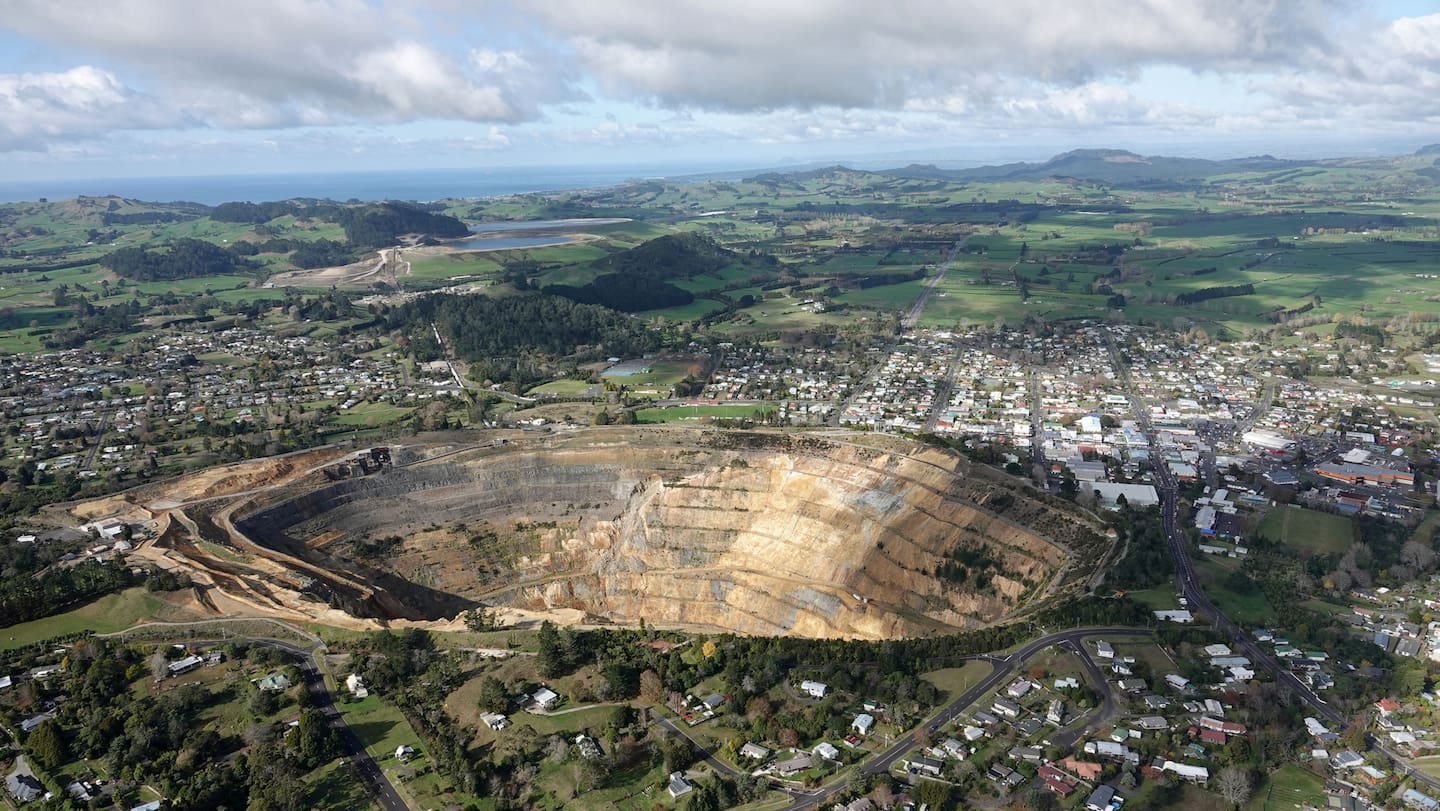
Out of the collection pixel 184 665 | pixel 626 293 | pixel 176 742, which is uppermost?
pixel 626 293

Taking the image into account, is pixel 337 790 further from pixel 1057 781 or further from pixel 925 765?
pixel 1057 781

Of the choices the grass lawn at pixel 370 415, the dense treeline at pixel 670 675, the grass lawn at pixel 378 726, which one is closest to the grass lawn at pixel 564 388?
the grass lawn at pixel 370 415

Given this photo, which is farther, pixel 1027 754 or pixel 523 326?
pixel 523 326

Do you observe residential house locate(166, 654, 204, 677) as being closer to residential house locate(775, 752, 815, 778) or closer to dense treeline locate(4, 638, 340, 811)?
dense treeline locate(4, 638, 340, 811)

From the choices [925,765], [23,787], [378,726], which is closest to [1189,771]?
[925,765]

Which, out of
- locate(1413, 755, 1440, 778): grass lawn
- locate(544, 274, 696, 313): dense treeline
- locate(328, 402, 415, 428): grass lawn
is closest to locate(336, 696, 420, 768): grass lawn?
locate(1413, 755, 1440, 778): grass lawn

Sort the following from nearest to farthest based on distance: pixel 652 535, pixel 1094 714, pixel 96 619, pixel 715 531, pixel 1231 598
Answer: pixel 1094 714
pixel 96 619
pixel 1231 598
pixel 715 531
pixel 652 535

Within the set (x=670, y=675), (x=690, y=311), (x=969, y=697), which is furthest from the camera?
(x=690, y=311)

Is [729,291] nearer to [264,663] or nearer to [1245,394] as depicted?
[1245,394]
